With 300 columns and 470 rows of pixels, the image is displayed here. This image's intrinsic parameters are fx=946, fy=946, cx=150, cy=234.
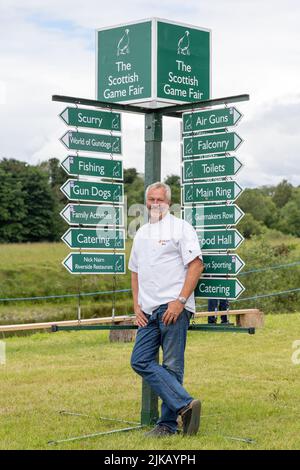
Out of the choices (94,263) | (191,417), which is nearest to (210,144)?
(94,263)

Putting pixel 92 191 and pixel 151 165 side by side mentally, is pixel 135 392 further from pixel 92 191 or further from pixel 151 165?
pixel 151 165

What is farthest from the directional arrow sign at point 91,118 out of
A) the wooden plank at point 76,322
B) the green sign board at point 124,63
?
the wooden plank at point 76,322

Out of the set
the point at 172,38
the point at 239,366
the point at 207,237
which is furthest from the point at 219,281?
the point at 239,366

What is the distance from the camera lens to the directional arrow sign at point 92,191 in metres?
8.18

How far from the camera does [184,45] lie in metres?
8.49

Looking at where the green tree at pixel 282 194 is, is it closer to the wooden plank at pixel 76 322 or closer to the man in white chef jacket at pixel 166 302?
the wooden plank at pixel 76 322

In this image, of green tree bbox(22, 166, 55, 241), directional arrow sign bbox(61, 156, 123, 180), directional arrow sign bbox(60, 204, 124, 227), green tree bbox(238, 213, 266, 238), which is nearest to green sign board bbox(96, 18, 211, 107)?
directional arrow sign bbox(61, 156, 123, 180)

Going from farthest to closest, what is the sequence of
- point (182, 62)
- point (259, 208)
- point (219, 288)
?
point (259, 208) < point (182, 62) < point (219, 288)

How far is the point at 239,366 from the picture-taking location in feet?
38.1

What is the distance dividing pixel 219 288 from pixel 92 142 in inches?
66.3

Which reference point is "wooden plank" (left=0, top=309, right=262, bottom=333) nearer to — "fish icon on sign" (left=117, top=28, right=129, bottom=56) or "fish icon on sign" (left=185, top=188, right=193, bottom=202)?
"fish icon on sign" (left=185, top=188, right=193, bottom=202)

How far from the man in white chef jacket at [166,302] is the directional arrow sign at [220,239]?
0.59m

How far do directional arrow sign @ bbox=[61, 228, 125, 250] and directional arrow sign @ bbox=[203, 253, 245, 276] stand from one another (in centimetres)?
79
